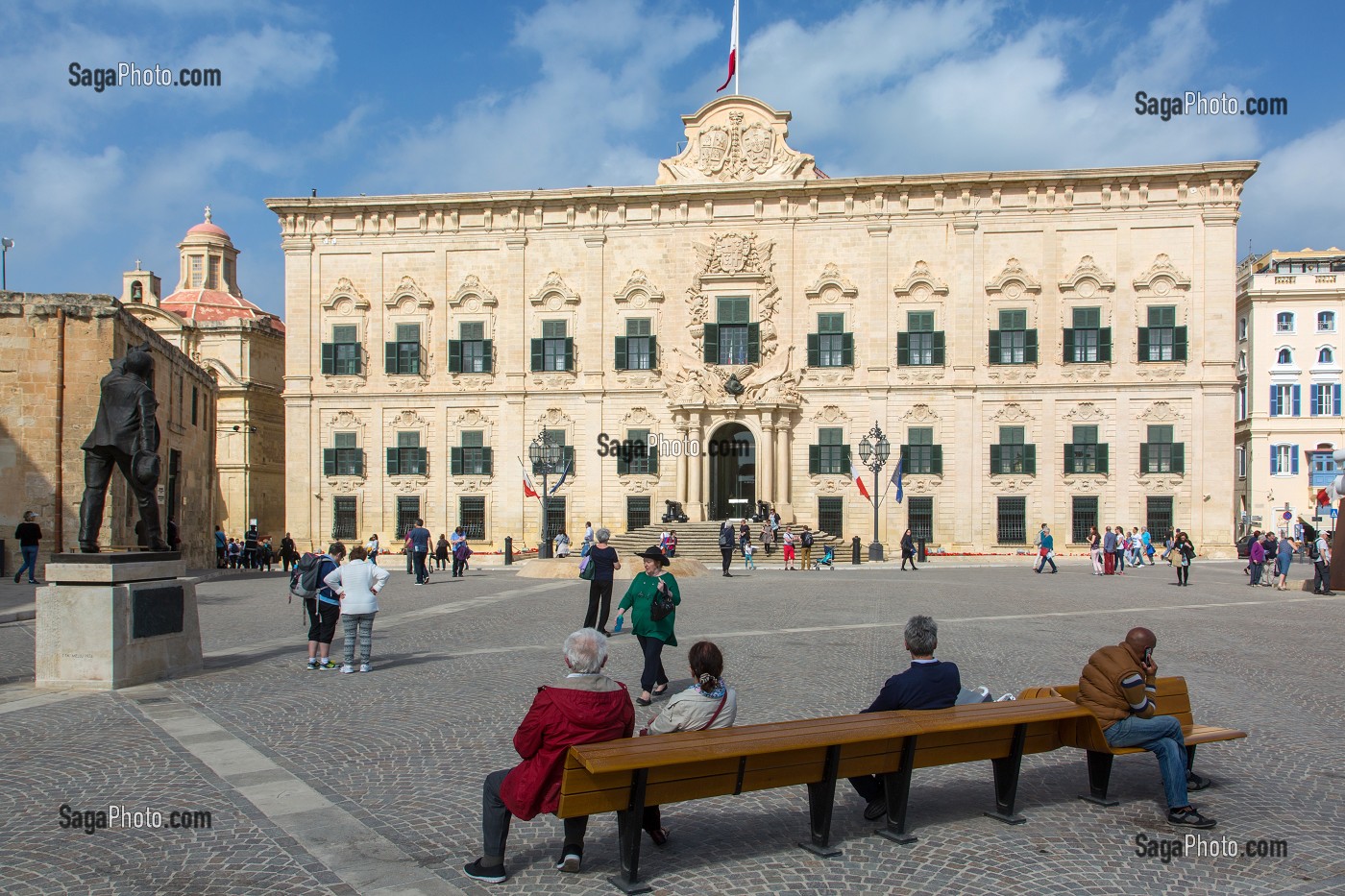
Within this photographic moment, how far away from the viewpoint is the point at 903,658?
1230 centimetres

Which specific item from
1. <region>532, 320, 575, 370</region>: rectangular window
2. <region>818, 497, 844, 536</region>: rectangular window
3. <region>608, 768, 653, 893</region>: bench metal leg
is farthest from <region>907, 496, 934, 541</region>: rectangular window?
<region>608, 768, 653, 893</region>: bench metal leg

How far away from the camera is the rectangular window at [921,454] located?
39.2 m

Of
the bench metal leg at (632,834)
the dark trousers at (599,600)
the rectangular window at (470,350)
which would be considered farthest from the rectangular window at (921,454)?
the bench metal leg at (632,834)

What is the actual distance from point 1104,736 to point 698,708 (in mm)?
2572

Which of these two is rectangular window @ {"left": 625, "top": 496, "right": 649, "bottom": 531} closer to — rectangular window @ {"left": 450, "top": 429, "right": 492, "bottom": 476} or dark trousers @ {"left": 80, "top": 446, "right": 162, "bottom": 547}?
rectangular window @ {"left": 450, "top": 429, "right": 492, "bottom": 476}

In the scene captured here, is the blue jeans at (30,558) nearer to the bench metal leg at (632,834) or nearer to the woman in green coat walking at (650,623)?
the woman in green coat walking at (650,623)

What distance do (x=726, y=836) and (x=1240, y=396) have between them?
190ft

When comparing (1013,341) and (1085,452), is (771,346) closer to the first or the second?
(1013,341)

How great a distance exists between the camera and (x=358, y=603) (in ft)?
37.5

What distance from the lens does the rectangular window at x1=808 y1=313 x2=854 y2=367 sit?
39969mm

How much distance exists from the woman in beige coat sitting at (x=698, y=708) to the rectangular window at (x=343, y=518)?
38.2m

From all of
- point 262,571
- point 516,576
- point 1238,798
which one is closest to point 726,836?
point 1238,798

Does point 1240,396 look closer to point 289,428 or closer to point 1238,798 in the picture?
point 289,428

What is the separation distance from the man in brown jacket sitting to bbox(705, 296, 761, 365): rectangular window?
3403 centimetres
